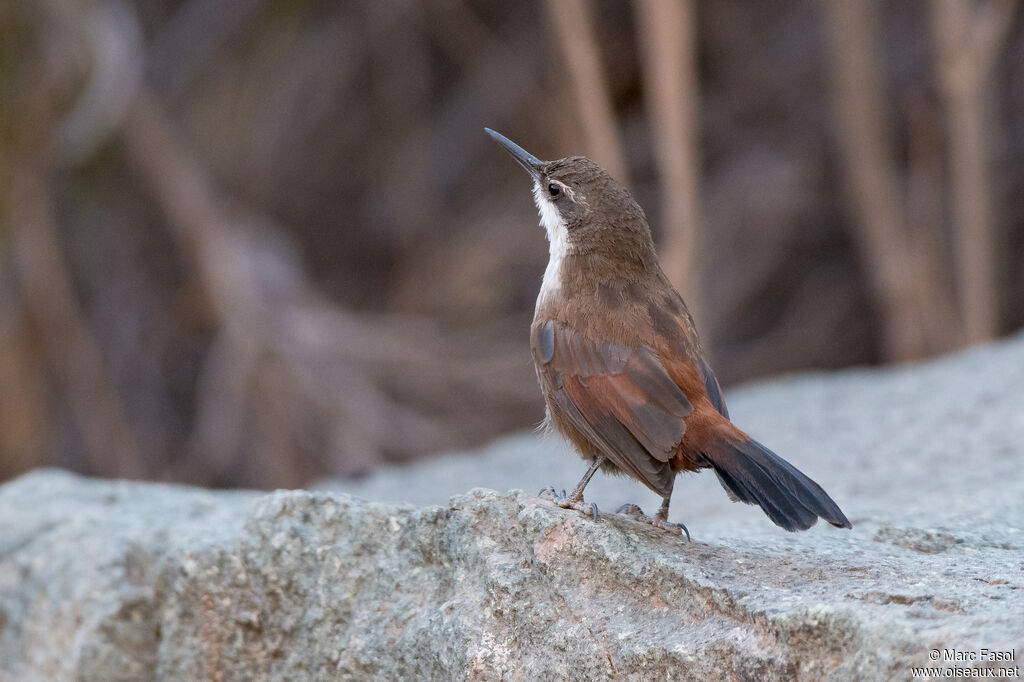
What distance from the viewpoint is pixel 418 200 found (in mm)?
9133

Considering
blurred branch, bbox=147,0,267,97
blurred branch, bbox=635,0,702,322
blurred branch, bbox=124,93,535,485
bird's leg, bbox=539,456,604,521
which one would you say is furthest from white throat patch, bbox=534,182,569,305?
blurred branch, bbox=147,0,267,97

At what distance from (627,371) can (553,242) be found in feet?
3.00

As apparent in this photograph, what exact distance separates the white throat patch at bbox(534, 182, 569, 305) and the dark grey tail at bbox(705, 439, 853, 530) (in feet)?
3.31

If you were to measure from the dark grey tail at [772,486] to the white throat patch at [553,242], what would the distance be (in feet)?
3.31

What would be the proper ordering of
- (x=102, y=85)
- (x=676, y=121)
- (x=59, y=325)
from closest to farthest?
(x=676, y=121)
(x=102, y=85)
(x=59, y=325)

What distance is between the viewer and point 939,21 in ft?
21.9

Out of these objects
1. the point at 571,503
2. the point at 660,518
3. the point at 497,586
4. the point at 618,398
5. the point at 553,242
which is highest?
the point at 553,242

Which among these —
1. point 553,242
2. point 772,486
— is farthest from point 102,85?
point 772,486

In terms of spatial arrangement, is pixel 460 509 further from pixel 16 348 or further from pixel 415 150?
pixel 415 150

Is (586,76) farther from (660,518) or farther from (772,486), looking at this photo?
(772,486)

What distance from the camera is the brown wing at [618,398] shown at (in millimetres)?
3258

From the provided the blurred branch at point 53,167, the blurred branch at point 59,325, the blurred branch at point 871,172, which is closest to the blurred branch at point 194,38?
the blurred branch at point 53,167

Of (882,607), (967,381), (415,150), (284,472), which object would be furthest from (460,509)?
(415,150)

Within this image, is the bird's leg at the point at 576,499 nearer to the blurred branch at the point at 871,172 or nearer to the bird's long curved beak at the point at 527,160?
the bird's long curved beak at the point at 527,160
